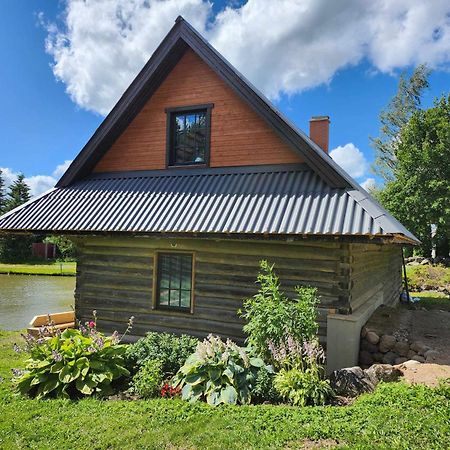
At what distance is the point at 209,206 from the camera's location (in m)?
8.61

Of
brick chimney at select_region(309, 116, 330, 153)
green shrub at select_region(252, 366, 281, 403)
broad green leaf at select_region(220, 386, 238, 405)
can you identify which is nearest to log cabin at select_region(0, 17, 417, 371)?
green shrub at select_region(252, 366, 281, 403)

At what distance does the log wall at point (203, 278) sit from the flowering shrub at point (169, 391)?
2.25m

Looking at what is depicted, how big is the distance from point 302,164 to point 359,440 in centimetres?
601

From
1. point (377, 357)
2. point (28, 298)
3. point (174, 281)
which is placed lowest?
point (28, 298)

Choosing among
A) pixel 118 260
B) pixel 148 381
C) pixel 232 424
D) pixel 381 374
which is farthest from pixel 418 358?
pixel 118 260

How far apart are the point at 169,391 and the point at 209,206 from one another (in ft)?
12.9

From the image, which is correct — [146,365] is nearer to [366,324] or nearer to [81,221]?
[81,221]

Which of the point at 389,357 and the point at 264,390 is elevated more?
the point at 389,357

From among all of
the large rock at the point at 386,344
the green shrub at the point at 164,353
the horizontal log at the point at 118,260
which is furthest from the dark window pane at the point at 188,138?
the large rock at the point at 386,344

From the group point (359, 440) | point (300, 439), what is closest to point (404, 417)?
point (359, 440)

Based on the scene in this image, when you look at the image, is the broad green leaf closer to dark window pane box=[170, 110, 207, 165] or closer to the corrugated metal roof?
the corrugated metal roof

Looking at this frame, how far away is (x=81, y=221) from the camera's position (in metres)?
9.40

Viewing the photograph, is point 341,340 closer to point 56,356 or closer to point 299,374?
point 299,374

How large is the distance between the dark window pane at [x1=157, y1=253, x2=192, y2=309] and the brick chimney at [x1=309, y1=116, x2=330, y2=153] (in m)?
8.50
